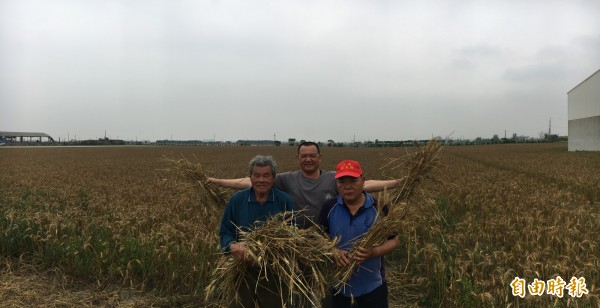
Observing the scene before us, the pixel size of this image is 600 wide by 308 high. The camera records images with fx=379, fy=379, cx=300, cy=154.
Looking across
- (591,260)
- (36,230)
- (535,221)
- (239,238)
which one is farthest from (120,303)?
(535,221)

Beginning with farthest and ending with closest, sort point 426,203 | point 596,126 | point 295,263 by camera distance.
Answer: point 596,126
point 426,203
point 295,263

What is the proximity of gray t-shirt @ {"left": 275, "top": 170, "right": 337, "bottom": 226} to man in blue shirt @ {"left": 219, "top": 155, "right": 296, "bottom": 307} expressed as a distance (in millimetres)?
503

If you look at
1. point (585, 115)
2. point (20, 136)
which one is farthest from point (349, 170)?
point (20, 136)

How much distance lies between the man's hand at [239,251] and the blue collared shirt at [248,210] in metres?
0.30

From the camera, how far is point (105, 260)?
18.4 feet

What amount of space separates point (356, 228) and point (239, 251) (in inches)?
39.2

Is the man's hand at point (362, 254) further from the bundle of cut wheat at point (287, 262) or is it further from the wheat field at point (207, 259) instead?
the wheat field at point (207, 259)

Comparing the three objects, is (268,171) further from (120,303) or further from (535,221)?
(535,221)

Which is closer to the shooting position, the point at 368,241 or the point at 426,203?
the point at 368,241

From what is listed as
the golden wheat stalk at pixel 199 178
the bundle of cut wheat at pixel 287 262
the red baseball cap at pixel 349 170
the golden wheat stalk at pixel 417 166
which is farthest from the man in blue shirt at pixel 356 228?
the golden wheat stalk at pixel 199 178

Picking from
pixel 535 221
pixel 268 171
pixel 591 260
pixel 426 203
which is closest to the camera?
pixel 268 171

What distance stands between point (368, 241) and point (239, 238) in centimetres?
116

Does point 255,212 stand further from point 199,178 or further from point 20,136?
point 20,136

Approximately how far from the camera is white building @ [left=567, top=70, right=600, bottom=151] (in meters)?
39.1
